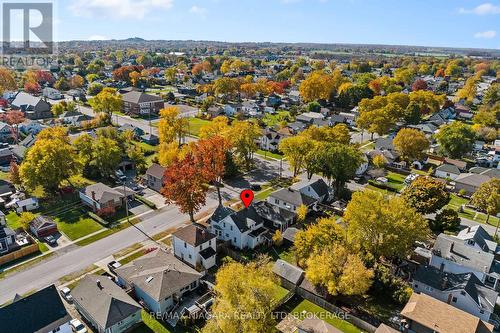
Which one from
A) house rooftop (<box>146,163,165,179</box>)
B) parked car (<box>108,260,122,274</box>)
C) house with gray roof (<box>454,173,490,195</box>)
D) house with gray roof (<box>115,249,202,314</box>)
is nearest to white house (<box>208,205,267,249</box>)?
house with gray roof (<box>115,249,202,314</box>)

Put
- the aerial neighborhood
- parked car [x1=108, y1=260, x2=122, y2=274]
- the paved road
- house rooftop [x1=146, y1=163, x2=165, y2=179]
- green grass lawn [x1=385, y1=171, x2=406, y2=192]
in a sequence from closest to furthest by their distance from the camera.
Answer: the aerial neighborhood
the paved road
parked car [x1=108, y1=260, x2=122, y2=274]
house rooftop [x1=146, y1=163, x2=165, y2=179]
green grass lawn [x1=385, y1=171, x2=406, y2=192]

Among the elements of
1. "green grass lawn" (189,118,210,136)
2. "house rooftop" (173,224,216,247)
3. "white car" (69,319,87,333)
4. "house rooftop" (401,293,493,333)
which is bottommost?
"white car" (69,319,87,333)

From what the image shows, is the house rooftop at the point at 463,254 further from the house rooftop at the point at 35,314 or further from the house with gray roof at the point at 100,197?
the house with gray roof at the point at 100,197

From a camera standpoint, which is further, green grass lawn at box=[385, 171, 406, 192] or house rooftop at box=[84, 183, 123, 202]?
green grass lawn at box=[385, 171, 406, 192]

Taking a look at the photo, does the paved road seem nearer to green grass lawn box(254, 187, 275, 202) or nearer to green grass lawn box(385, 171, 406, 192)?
green grass lawn box(254, 187, 275, 202)

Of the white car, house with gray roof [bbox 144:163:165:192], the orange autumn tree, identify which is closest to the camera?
the white car

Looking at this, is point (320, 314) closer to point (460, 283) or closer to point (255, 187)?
point (460, 283)

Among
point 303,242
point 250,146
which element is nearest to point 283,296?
point 303,242

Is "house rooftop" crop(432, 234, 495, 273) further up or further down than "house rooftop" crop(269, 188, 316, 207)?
further down
